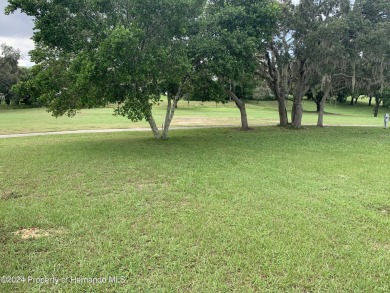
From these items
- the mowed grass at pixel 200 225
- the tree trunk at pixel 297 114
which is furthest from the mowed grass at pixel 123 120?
the mowed grass at pixel 200 225

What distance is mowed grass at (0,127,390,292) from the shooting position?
133 inches

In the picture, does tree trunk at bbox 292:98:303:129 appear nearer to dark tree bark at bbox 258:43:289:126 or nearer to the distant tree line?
dark tree bark at bbox 258:43:289:126

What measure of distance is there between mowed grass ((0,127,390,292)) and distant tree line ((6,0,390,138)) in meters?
3.45

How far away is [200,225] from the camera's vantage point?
15.4ft

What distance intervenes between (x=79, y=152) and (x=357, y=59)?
14804 mm

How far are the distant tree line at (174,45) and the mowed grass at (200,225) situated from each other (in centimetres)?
345

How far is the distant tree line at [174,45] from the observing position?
10.4 meters

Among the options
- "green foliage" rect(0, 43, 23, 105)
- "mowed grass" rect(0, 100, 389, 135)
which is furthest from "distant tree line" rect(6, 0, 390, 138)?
"green foliage" rect(0, 43, 23, 105)

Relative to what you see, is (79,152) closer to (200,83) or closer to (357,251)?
(200,83)

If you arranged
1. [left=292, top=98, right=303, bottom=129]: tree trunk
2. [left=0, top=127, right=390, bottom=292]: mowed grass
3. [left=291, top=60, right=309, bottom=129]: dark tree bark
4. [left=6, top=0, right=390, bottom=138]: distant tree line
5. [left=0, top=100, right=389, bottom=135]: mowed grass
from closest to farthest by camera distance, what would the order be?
[left=0, top=127, right=390, bottom=292]: mowed grass, [left=6, top=0, right=390, bottom=138]: distant tree line, [left=291, top=60, right=309, bottom=129]: dark tree bark, [left=292, top=98, right=303, bottom=129]: tree trunk, [left=0, top=100, right=389, bottom=135]: mowed grass

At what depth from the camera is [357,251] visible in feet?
12.8

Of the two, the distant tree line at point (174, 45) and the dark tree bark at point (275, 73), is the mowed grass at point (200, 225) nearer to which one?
the distant tree line at point (174, 45)

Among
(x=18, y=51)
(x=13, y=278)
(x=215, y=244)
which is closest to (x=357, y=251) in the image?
(x=215, y=244)

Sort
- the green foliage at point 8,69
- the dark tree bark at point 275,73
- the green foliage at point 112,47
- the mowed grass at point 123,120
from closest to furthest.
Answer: the green foliage at point 112,47 < the dark tree bark at point 275,73 < the mowed grass at point 123,120 < the green foliage at point 8,69
